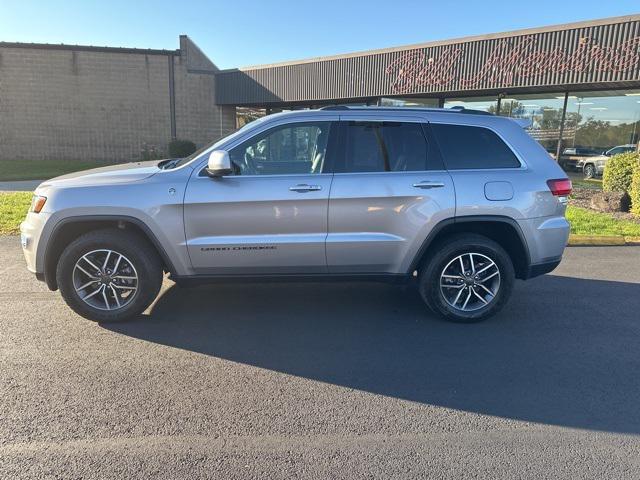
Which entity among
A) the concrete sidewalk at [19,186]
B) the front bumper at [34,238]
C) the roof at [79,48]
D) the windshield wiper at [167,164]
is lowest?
the concrete sidewalk at [19,186]

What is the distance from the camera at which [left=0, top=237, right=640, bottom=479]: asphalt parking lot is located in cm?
259

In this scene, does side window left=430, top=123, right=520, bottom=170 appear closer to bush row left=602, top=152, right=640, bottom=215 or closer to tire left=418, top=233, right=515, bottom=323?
tire left=418, top=233, right=515, bottom=323

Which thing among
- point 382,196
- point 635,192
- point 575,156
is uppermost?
point 575,156

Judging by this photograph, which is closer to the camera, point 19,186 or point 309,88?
point 19,186

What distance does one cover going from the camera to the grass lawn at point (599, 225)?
27.3 feet

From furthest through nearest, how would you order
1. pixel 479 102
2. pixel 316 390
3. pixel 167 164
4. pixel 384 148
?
pixel 479 102 → pixel 167 164 → pixel 384 148 → pixel 316 390

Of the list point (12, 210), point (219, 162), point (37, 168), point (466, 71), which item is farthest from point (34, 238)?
point (37, 168)

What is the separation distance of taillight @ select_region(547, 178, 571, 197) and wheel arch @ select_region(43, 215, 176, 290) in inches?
141

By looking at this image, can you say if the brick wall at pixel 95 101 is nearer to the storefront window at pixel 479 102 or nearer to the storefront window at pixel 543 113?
the storefront window at pixel 479 102

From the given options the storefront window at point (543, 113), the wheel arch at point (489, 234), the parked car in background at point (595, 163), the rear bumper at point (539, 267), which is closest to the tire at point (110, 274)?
the wheel arch at point (489, 234)

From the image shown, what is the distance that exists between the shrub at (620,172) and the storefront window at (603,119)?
5.74 m

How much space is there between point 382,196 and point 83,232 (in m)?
2.76

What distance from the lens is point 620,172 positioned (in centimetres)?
1103

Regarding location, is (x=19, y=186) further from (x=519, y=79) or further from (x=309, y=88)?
(x=519, y=79)
